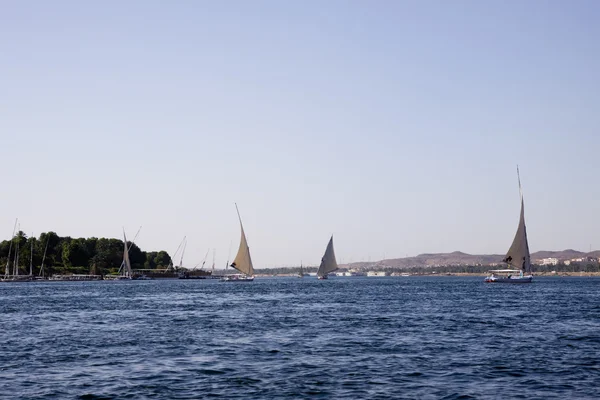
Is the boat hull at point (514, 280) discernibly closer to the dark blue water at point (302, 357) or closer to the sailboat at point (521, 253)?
the sailboat at point (521, 253)

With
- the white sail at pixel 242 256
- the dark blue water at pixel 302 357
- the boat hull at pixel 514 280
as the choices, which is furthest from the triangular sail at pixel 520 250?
the dark blue water at pixel 302 357

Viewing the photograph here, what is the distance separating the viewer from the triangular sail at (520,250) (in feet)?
491

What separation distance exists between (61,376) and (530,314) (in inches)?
1909

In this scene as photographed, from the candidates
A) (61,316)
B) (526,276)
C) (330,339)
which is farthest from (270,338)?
(526,276)

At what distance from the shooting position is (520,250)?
500 feet

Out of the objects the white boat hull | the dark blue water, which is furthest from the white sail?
the dark blue water

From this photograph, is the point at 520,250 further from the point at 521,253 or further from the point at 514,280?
the point at 514,280

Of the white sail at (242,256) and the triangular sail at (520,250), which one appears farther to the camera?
the white sail at (242,256)

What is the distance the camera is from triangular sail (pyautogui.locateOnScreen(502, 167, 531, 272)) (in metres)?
150

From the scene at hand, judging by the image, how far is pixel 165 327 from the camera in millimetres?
55656

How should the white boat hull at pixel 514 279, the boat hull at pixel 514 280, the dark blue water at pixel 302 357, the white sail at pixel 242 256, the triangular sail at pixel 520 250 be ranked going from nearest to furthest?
the dark blue water at pixel 302 357, the triangular sail at pixel 520 250, the boat hull at pixel 514 280, the white boat hull at pixel 514 279, the white sail at pixel 242 256

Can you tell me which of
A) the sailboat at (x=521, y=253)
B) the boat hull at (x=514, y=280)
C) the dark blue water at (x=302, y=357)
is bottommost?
the dark blue water at (x=302, y=357)

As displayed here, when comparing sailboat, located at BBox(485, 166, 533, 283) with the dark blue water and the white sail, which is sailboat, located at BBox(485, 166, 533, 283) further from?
the dark blue water

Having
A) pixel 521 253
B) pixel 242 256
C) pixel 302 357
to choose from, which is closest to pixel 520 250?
pixel 521 253
